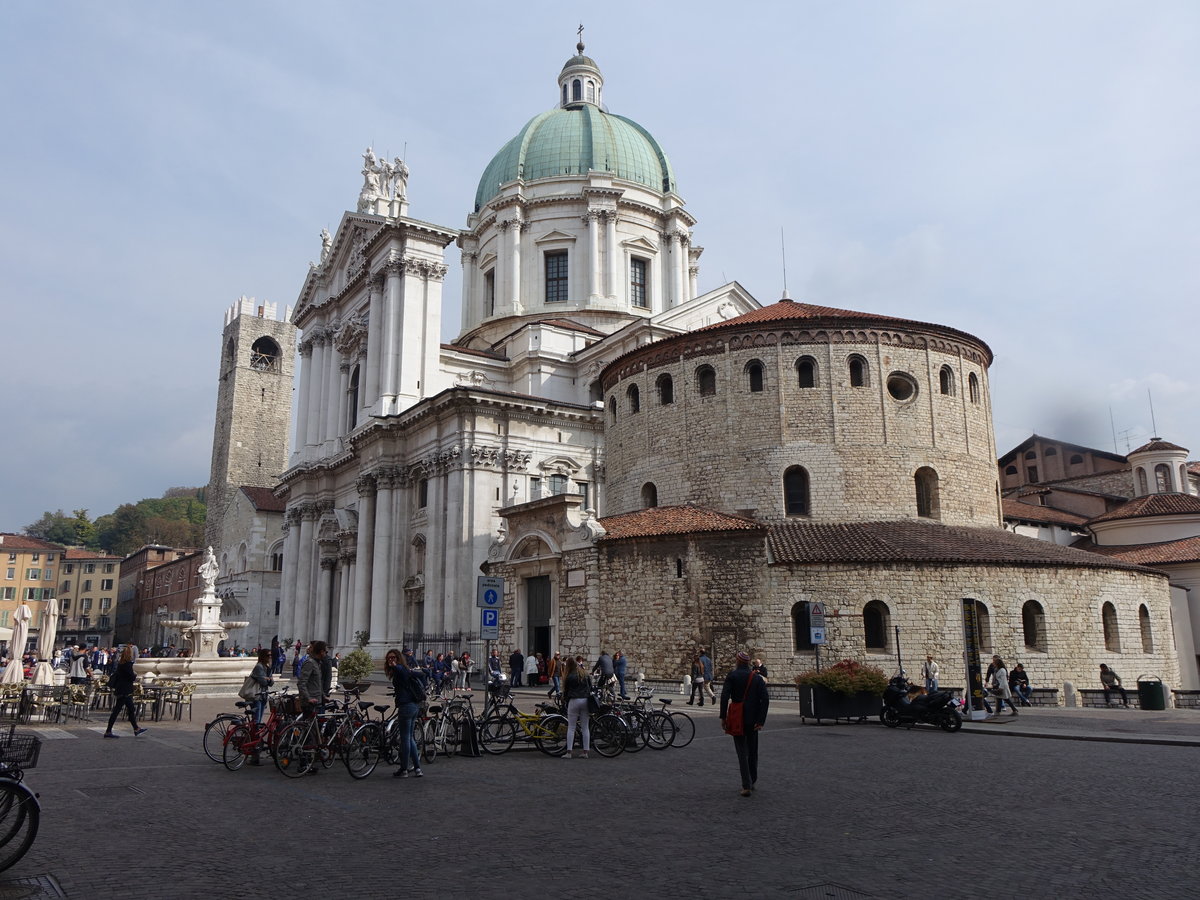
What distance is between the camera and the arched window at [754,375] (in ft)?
104

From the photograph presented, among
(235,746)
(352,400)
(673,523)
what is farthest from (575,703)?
(352,400)

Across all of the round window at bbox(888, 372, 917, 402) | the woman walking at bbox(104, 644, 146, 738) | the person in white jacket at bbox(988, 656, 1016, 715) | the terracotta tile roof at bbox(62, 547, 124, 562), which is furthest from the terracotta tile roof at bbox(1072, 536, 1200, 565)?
the terracotta tile roof at bbox(62, 547, 124, 562)

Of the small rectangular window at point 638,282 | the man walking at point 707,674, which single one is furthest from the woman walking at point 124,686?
the small rectangular window at point 638,282

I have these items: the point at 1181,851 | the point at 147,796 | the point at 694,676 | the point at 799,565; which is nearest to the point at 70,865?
the point at 147,796

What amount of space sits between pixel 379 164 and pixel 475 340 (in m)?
11.0

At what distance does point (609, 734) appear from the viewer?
47.9 feet

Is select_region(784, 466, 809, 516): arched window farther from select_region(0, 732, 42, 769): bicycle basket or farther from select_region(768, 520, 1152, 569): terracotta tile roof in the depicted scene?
select_region(0, 732, 42, 769): bicycle basket

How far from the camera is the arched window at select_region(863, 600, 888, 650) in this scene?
2616 centimetres

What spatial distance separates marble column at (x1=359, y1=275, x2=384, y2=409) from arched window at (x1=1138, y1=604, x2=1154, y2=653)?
32.7 m

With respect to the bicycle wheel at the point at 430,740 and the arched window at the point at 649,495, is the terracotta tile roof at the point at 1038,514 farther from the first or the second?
the bicycle wheel at the point at 430,740

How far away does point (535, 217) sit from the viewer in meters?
54.0

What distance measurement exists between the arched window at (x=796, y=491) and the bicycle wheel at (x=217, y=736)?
21113 millimetres

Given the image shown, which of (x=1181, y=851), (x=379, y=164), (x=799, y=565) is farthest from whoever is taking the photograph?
(x=379, y=164)

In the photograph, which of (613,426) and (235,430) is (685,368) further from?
(235,430)
